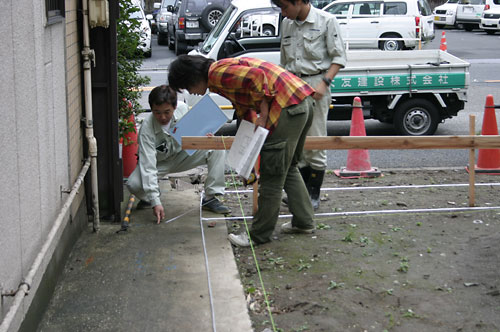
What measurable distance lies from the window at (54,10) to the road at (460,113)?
456 centimetres

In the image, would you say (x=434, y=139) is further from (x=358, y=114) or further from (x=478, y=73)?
(x=478, y=73)

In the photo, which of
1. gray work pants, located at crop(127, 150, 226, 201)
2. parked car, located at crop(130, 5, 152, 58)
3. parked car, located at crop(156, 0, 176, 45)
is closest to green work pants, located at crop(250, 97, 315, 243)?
gray work pants, located at crop(127, 150, 226, 201)

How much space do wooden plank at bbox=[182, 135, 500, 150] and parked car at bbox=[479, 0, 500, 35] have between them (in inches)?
1008

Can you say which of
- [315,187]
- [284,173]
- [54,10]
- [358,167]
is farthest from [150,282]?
[358,167]

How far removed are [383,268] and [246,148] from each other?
1302 mm

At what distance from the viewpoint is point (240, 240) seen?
5.54 meters

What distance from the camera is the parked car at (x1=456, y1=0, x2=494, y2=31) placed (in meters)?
31.4

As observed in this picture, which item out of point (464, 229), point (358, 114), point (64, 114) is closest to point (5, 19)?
point (64, 114)

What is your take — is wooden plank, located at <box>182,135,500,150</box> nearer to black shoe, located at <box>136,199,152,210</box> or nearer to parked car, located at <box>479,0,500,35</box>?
black shoe, located at <box>136,199,152,210</box>

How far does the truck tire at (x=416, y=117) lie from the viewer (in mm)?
9945

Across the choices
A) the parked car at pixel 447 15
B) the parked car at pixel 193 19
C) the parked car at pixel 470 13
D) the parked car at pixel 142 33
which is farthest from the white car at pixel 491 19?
the parked car at pixel 142 33

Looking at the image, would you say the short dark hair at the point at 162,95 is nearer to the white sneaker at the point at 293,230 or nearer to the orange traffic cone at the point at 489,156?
the white sneaker at the point at 293,230

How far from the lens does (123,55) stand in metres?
6.85

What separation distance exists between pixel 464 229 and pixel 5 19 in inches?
163
